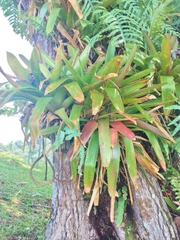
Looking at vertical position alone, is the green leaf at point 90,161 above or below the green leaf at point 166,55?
below

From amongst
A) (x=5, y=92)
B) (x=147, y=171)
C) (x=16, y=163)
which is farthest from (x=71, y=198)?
(x=16, y=163)

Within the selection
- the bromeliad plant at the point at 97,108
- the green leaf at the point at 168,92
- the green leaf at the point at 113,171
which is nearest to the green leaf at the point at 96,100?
the bromeliad plant at the point at 97,108

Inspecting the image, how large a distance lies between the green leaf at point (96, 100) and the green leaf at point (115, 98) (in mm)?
41

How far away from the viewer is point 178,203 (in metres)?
1.10

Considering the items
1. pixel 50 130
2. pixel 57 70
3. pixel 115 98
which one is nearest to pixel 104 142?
pixel 115 98

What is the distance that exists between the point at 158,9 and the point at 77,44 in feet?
1.79

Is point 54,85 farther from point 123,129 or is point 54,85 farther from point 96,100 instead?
point 123,129

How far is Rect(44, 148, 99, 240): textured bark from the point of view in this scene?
3.65ft

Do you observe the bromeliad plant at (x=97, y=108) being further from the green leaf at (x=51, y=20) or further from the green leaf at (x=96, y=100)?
the green leaf at (x=51, y=20)

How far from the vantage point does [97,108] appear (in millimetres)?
913

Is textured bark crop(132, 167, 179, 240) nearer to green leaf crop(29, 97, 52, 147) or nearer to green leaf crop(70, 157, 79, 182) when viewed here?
green leaf crop(70, 157, 79, 182)

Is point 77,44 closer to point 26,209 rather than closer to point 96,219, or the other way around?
point 96,219

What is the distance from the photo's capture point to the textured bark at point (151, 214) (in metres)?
1.01

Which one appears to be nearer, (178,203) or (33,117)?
(33,117)
